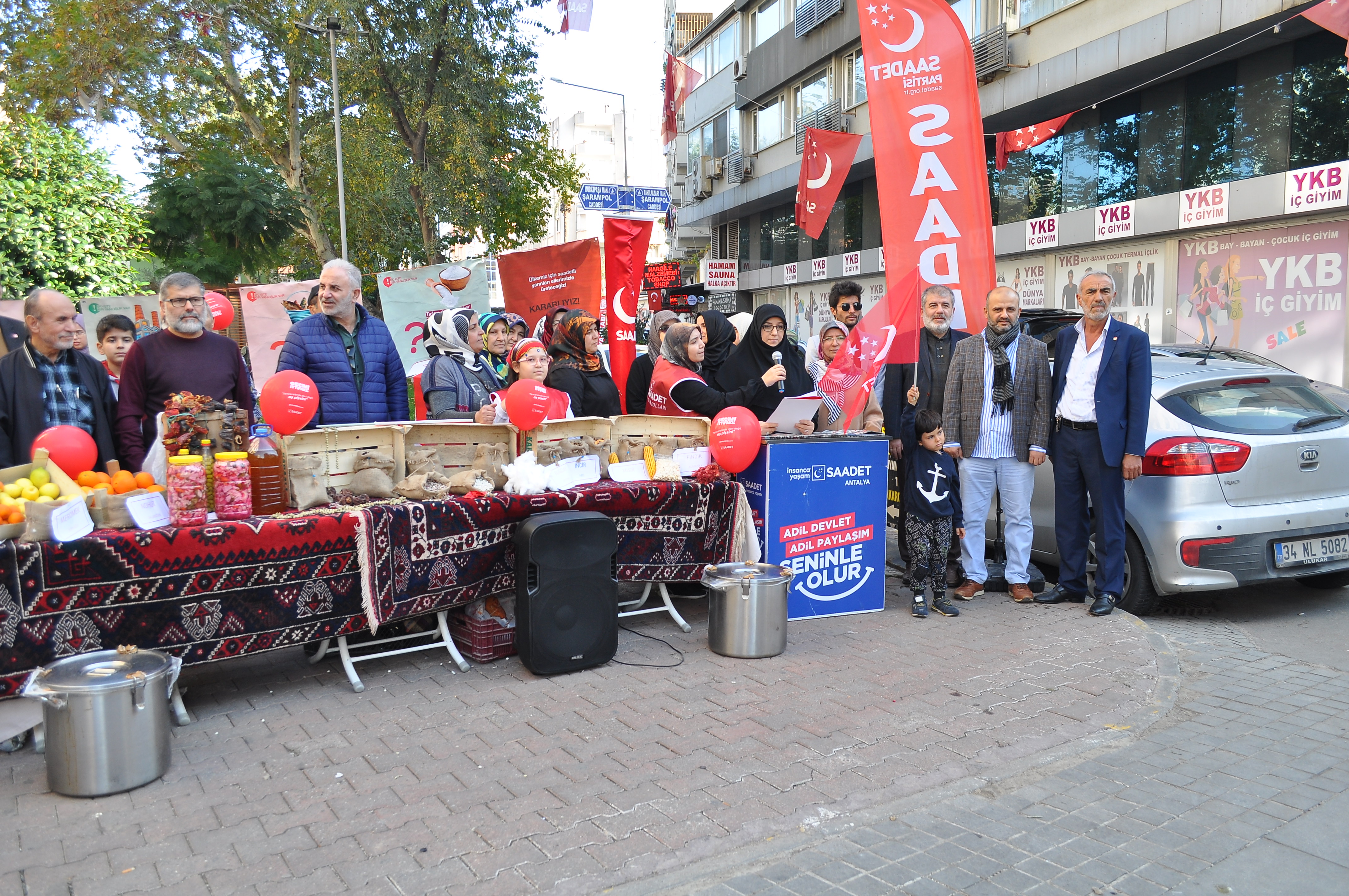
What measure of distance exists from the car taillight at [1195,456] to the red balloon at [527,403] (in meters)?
3.80

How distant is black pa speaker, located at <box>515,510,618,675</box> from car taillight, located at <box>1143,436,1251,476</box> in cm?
351

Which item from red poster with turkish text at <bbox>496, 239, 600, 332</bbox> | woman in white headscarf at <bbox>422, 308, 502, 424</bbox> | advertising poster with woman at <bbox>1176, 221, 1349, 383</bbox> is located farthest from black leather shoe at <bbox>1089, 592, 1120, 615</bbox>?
advertising poster with woman at <bbox>1176, 221, 1349, 383</bbox>

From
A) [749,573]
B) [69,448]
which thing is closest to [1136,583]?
[749,573]

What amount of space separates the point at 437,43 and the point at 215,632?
591 inches

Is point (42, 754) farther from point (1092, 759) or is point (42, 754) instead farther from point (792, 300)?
point (792, 300)

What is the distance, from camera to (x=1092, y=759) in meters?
3.80

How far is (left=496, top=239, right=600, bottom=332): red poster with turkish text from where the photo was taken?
9.91 metres

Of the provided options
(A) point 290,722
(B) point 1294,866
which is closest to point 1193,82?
(B) point 1294,866

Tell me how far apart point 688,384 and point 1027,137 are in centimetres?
1031

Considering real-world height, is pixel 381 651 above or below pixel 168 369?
below

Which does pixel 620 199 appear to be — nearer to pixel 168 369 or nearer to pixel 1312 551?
pixel 168 369

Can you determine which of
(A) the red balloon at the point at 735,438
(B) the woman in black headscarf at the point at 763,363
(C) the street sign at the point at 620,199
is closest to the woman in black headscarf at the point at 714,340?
(B) the woman in black headscarf at the point at 763,363

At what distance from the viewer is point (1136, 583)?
589cm

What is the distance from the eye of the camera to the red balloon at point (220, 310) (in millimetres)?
9672
